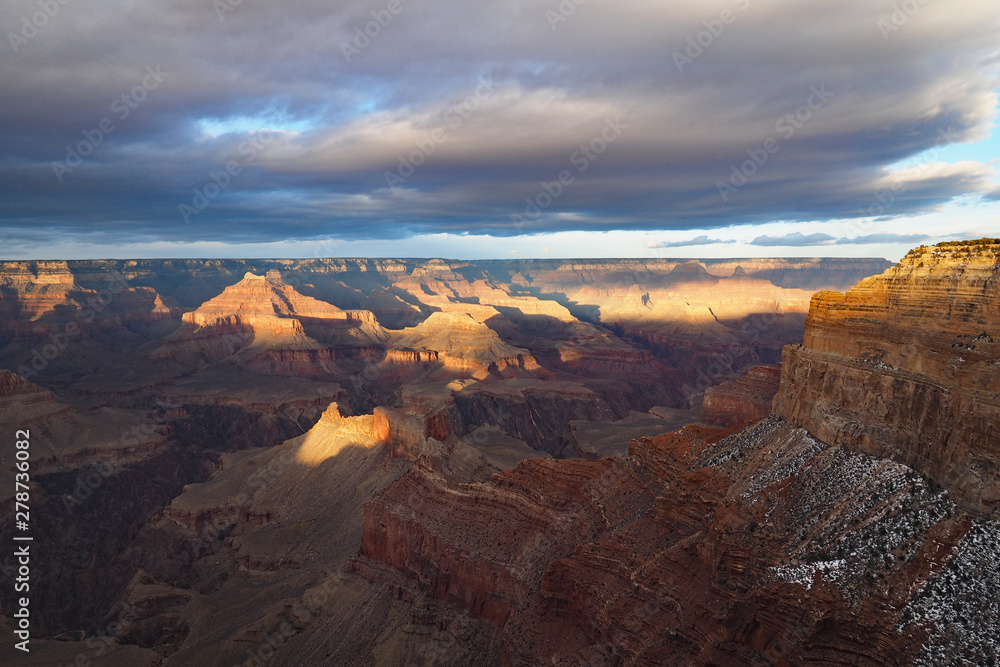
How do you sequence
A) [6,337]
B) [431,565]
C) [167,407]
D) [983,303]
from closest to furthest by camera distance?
1. [983,303]
2. [431,565]
3. [167,407]
4. [6,337]

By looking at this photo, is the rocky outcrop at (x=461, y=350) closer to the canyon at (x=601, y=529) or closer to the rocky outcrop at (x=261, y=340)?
the rocky outcrop at (x=261, y=340)

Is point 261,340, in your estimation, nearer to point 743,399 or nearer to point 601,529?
point 743,399

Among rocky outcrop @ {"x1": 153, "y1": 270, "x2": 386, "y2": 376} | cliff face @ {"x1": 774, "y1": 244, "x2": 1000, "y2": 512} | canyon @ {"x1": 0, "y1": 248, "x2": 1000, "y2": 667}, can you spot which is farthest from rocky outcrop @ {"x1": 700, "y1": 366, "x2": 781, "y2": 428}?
rocky outcrop @ {"x1": 153, "y1": 270, "x2": 386, "y2": 376}

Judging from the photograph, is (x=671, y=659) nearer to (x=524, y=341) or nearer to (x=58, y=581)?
(x=58, y=581)

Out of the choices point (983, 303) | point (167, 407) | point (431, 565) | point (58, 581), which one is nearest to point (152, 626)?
point (58, 581)

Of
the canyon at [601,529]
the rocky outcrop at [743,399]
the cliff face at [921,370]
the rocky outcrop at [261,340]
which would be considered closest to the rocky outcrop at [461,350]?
the rocky outcrop at [261,340]

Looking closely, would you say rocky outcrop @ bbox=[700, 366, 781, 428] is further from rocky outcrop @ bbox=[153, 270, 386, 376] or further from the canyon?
rocky outcrop @ bbox=[153, 270, 386, 376]
